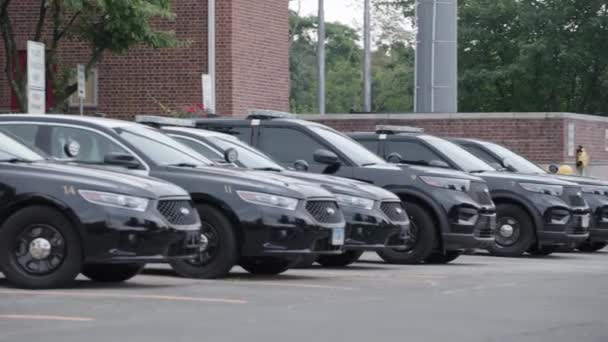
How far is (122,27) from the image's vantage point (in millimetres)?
31266

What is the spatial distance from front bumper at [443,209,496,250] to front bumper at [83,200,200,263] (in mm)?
6461

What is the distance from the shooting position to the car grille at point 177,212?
14.5 metres

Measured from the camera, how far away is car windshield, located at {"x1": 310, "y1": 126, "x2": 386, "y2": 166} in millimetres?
19938

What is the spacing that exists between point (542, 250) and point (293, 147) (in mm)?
5885

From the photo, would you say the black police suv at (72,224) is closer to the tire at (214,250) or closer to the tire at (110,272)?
the tire at (110,272)

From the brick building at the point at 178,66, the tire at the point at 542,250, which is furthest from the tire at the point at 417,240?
the brick building at the point at 178,66

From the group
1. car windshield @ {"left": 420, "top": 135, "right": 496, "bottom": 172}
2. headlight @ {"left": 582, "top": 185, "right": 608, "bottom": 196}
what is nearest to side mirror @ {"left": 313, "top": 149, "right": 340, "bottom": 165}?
car windshield @ {"left": 420, "top": 135, "right": 496, "bottom": 172}

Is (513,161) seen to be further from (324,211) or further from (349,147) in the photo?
(324,211)

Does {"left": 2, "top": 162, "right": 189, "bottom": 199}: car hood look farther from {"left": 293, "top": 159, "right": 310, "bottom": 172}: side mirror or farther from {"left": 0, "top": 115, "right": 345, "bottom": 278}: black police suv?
{"left": 293, "top": 159, "right": 310, "bottom": 172}: side mirror

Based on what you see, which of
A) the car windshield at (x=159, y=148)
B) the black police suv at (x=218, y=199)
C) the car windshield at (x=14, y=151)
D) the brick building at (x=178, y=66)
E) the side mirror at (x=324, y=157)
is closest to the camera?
the car windshield at (x=14, y=151)

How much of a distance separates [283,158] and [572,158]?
18.7m

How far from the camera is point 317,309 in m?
12.6

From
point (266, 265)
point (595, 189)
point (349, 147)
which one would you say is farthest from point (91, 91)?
point (266, 265)

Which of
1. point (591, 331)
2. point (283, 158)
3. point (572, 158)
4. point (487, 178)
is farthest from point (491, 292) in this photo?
point (572, 158)
